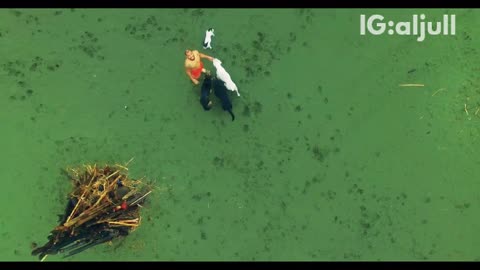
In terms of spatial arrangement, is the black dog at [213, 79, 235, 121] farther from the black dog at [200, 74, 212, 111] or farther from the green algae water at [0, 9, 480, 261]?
the green algae water at [0, 9, 480, 261]

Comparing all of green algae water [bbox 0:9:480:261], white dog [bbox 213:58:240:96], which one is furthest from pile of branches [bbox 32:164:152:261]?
white dog [bbox 213:58:240:96]

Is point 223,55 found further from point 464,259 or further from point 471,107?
point 464,259

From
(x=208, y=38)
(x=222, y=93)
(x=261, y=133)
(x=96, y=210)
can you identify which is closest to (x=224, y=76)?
(x=222, y=93)

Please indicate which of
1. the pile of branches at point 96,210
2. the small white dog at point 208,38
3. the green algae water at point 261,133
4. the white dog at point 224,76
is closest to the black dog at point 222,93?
the white dog at point 224,76

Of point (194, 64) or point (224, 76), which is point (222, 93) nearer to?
point (224, 76)

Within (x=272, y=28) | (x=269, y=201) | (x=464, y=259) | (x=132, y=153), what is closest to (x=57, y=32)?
(x=132, y=153)

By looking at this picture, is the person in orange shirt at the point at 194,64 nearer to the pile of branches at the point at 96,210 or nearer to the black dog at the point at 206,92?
the black dog at the point at 206,92
